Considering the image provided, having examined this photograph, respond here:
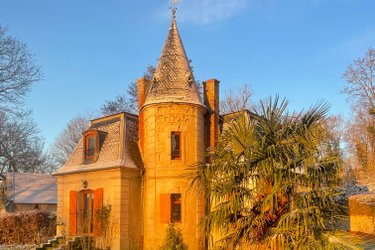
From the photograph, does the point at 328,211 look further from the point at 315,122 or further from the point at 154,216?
the point at 154,216

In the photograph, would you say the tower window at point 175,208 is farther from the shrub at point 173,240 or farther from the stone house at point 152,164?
the shrub at point 173,240

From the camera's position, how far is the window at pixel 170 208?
1772 centimetres

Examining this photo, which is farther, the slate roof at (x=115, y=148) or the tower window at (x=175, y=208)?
the slate roof at (x=115, y=148)

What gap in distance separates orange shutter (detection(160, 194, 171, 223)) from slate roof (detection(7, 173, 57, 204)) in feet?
73.5

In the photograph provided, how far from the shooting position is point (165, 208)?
17812mm

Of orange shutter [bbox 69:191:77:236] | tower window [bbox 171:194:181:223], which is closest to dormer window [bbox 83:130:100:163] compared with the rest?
orange shutter [bbox 69:191:77:236]

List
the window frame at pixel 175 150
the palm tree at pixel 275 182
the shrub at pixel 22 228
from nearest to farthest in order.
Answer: the palm tree at pixel 275 182 → the window frame at pixel 175 150 → the shrub at pixel 22 228

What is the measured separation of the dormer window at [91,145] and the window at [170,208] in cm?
457

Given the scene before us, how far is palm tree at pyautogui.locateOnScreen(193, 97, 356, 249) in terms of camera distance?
957 cm

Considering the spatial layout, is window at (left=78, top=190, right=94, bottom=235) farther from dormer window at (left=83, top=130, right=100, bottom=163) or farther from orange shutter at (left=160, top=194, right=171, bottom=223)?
orange shutter at (left=160, top=194, right=171, bottom=223)

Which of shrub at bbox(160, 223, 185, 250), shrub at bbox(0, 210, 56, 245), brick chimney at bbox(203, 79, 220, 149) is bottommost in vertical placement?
shrub at bbox(0, 210, 56, 245)

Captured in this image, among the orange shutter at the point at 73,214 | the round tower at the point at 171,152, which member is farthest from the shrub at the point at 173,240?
the orange shutter at the point at 73,214

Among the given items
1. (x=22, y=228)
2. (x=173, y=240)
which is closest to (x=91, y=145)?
(x=173, y=240)

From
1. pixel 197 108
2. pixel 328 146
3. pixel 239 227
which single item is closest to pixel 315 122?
pixel 328 146
